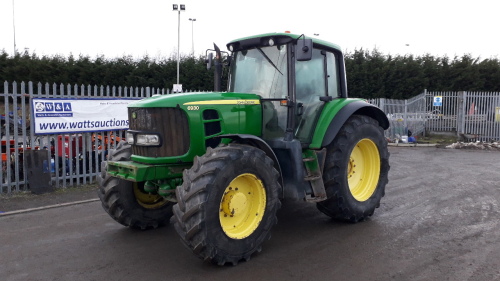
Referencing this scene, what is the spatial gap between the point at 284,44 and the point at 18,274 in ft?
12.6

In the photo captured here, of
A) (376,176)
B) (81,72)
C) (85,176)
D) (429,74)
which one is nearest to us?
(376,176)

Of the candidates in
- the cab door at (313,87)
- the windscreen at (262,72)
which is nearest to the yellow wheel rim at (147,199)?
the windscreen at (262,72)

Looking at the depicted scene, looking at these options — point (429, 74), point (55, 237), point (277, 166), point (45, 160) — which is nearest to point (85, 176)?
point (45, 160)

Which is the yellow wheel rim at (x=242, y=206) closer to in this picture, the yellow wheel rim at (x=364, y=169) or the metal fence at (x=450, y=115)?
the yellow wheel rim at (x=364, y=169)

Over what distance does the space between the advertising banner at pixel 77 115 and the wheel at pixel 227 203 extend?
16.5ft

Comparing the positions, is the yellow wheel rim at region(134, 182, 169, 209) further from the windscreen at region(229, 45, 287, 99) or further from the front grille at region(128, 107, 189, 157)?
the windscreen at region(229, 45, 287, 99)

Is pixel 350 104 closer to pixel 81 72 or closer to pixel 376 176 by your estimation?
pixel 376 176

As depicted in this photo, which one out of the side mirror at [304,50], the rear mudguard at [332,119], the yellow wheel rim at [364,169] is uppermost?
the side mirror at [304,50]

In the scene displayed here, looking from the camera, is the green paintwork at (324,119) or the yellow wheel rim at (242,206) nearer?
the yellow wheel rim at (242,206)

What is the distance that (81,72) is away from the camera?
27.2 m

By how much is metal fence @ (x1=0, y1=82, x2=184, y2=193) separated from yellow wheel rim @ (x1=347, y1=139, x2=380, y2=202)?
16.9ft

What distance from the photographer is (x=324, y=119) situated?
17.8 ft

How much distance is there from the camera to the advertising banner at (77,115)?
26.1 feet

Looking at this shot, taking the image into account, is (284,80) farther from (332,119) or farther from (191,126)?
(191,126)
